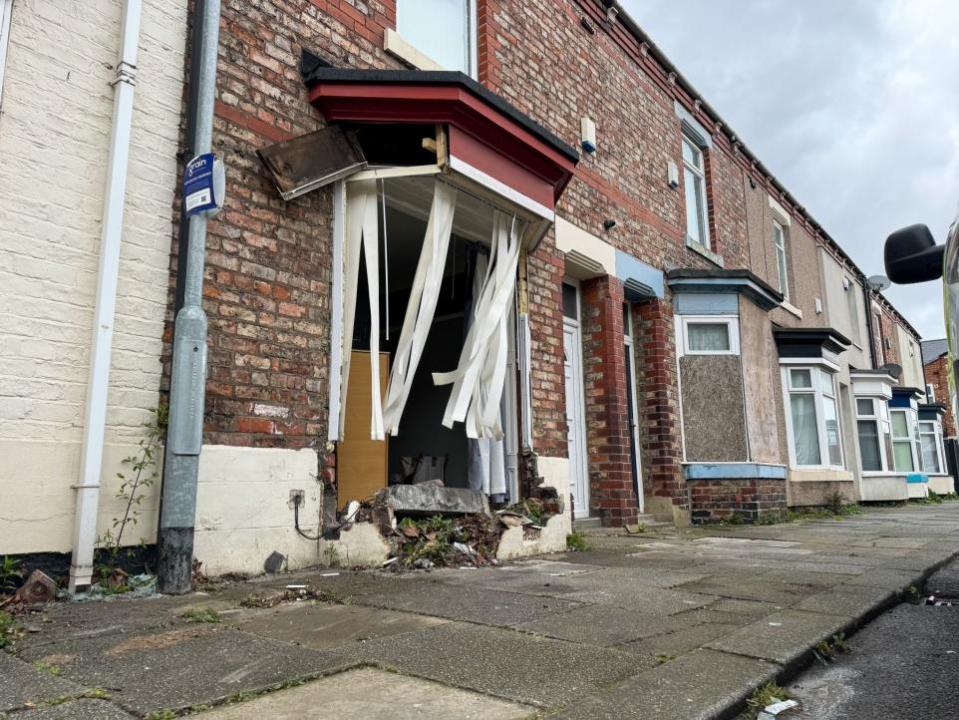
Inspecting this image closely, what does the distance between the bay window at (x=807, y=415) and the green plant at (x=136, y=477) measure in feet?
34.2

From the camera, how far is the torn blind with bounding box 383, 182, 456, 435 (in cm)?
530

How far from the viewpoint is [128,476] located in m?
3.94

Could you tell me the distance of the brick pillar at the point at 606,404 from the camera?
325 inches

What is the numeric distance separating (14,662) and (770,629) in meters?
2.96

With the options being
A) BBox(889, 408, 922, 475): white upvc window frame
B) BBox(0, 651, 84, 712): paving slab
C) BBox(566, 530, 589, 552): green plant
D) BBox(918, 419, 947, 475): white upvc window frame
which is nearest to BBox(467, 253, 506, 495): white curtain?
BBox(566, 530, 589, 552): green plant

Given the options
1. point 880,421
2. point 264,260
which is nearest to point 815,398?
point 880,421

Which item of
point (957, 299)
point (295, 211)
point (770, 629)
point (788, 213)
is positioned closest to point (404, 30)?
point (295, 211)

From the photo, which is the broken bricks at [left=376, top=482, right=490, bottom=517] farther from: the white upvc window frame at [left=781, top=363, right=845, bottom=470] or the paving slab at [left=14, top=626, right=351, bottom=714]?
the white upvc window frame at [left=781, top=363, right=845, bottom=470]

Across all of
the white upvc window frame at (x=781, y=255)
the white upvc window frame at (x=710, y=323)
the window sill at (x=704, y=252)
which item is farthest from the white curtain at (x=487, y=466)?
the white upvc window frame at (x=781, y=255)

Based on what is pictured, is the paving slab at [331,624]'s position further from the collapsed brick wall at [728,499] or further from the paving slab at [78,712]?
the collapsed brick wall at [728,499]

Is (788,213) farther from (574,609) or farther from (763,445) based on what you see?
(574,609)

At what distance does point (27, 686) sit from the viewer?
2240 mm

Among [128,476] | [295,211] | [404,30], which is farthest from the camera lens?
[404,30]

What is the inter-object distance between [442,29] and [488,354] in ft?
11.1
